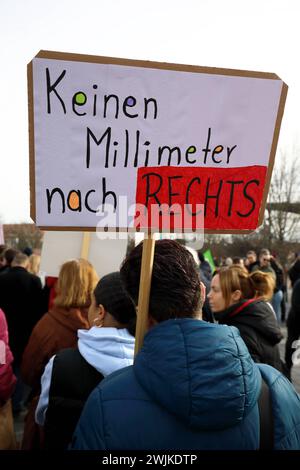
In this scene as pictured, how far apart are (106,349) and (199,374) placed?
0.81 meters

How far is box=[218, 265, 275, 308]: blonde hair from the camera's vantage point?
3469 mm

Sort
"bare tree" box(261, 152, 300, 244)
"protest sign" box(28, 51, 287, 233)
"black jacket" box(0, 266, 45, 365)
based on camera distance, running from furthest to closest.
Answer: "bare tree" box(261, 152, 300, 244), "black jacket" box(0, 266, 45, 365), "protest sign" box(28, 51, 287, 233)

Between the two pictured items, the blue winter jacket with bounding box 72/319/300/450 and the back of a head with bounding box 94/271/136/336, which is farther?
the back of a head with bounding box 94/271/136/336

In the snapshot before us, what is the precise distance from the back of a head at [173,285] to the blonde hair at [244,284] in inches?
77.6

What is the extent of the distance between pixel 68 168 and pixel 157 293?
65 centimetres

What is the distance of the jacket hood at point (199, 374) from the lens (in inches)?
49.1

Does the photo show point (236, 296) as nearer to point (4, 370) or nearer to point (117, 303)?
point (117, 303)

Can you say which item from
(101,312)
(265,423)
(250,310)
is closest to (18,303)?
(250,310)

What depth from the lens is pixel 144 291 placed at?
1.49 m

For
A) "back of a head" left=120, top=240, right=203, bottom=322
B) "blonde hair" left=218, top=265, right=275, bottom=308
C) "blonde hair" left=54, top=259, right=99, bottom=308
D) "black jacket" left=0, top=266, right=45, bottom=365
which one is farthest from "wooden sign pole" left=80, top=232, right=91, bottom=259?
"back of a head" left=120, top=240, right=203, bottom=322

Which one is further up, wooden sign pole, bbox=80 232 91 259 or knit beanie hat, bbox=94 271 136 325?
knit beanie hat, bbox=94 271 136 325

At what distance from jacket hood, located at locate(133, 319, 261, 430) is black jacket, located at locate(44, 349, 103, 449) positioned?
703mm

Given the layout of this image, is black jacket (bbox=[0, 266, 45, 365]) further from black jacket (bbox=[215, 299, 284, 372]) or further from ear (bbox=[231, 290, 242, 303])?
black jacket (bbox=[215, 299, 284, 372])
